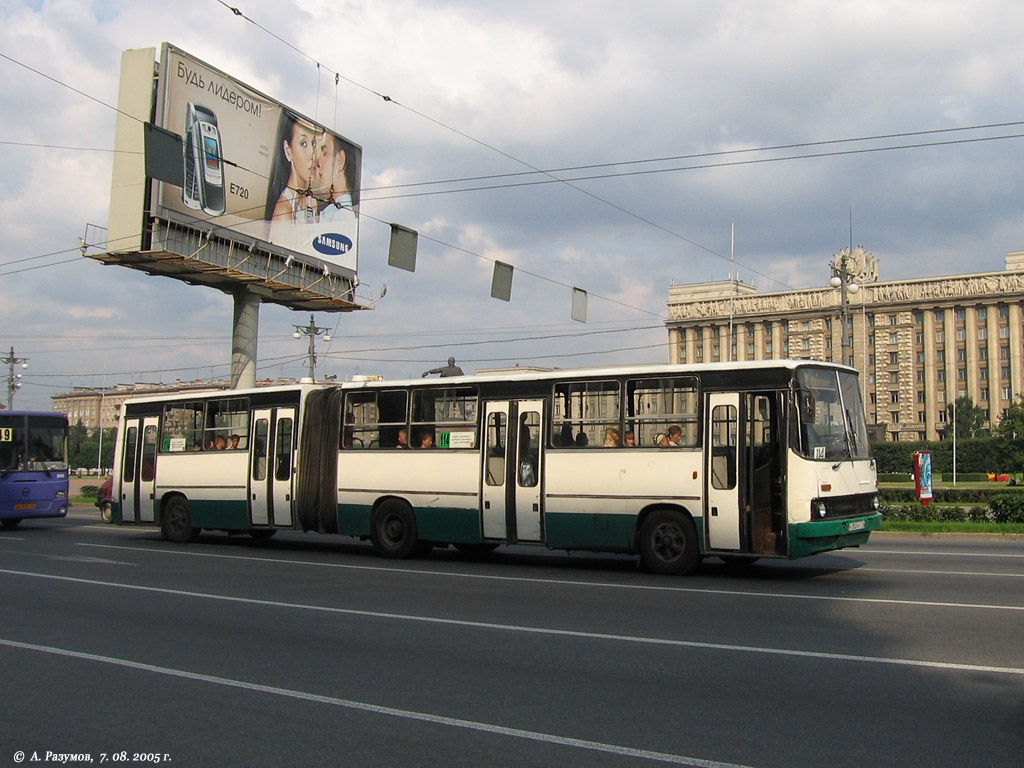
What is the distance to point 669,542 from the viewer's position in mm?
13875

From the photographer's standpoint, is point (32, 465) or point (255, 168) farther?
point (255, 168)

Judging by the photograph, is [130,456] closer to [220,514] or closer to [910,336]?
[220,514]

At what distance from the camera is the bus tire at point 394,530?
1666 cm

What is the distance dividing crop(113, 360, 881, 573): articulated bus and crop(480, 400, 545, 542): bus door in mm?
25

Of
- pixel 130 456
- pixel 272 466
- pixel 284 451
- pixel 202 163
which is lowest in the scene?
pixel 272 466

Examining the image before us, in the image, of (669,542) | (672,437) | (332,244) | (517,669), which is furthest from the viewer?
(332,244)

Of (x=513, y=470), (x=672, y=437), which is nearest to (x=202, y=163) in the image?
(x=513, y=470)

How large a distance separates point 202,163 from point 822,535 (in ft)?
83.8

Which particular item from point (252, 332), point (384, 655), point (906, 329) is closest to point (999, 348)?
point (906, 329)

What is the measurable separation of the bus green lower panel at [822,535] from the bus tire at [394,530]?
22.3 feet

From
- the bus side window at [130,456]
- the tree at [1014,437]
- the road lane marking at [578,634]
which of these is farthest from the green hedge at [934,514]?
the tree at [1014,437]

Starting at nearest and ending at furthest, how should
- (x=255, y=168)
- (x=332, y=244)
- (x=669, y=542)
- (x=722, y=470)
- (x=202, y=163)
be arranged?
(x=722, y=470) < (x=669, y=542) < (x=202, y=163) < (x=255, y=168) < (x=332, y=244)

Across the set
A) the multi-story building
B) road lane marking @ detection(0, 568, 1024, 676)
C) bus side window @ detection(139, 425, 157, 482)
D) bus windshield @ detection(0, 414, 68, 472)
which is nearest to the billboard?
bus windshield @ detection(0, 414, 68, 472)

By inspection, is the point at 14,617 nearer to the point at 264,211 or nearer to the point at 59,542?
the point at 59,542
